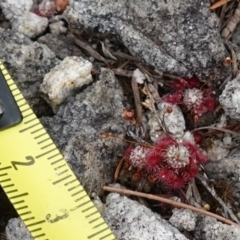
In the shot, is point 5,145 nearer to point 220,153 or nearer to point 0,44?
point 0,44

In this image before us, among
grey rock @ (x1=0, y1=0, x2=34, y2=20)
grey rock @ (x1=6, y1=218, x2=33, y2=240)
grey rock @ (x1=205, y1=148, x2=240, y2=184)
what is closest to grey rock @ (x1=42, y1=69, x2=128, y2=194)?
grey rock @ (x1=6, y1=218, x2=33, y2=240)

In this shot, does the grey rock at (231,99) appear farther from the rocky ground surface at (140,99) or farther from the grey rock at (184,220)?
the grey rock at (184,220)

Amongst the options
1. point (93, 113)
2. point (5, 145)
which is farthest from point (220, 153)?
point (5, 145)

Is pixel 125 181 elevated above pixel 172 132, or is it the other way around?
pixel 172 132

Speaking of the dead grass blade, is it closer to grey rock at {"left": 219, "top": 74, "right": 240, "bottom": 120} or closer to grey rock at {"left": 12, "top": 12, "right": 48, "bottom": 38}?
grey rock at {"left": 219, "top": 74, "right": 240, "bottom": 120}

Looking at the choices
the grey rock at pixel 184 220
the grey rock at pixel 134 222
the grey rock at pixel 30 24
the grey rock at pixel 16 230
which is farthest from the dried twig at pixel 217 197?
the grey rock at pixel 30 24

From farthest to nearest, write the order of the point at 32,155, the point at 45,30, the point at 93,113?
the point at 45,30 < the point at 93,113 < the point at 32,155
